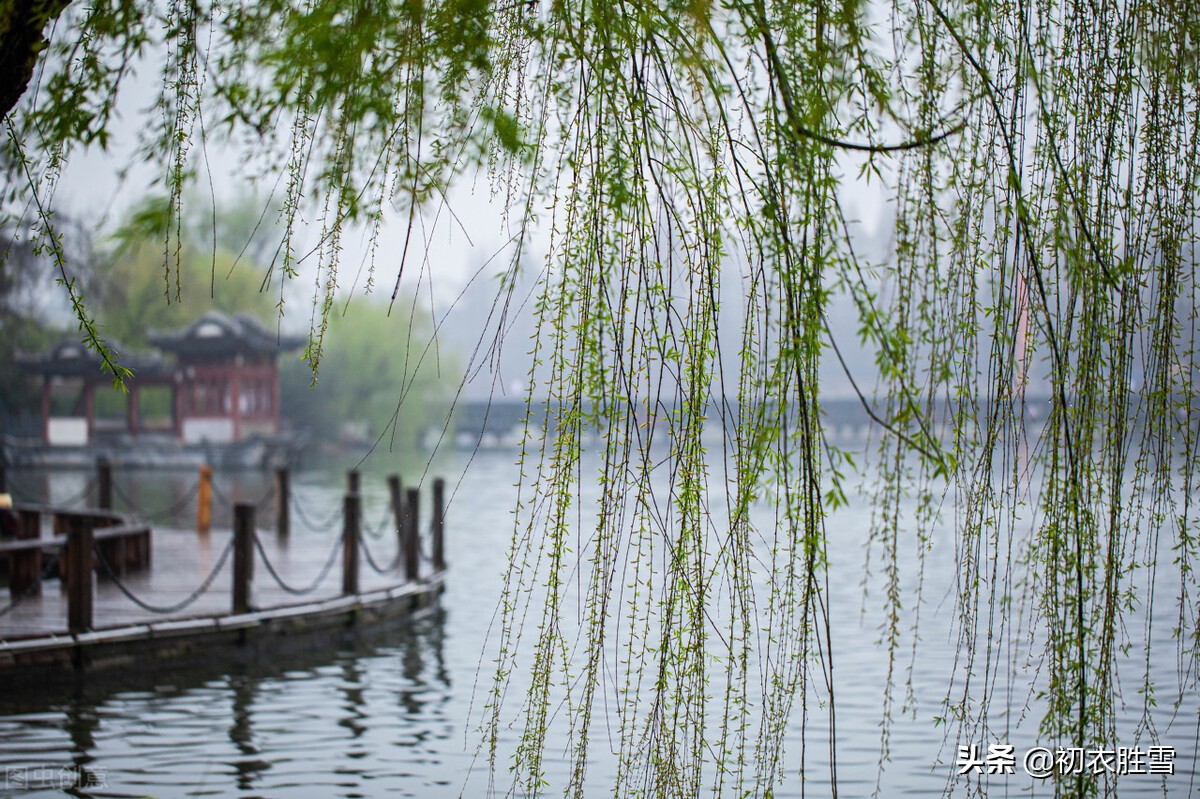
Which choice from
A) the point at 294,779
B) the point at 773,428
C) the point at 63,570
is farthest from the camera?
the point at 63,570

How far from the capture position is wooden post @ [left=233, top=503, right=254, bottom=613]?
7.47 meters

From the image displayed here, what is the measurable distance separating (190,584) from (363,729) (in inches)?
120

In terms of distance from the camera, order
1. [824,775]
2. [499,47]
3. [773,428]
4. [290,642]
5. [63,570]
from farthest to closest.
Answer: [290,642]
[63,570]
[824,775]
[499,47]
[773,428]

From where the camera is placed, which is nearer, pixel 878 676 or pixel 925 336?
pixel 925 336

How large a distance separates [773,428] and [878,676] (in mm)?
5893

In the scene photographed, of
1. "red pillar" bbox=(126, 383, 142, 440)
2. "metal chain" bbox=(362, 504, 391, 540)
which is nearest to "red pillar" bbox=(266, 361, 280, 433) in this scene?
"red pillar" bbox=(126, 383, 142, 440)

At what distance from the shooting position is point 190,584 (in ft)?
29.2

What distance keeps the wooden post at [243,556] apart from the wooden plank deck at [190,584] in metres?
0.13

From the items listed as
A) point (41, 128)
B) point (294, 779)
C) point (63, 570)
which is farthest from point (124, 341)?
point (41, 128)

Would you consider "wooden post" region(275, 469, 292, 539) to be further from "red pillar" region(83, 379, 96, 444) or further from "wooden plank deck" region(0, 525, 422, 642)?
"red pillar" region(83, 379, 96, 444)

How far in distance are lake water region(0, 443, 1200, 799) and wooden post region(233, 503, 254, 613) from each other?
40cm

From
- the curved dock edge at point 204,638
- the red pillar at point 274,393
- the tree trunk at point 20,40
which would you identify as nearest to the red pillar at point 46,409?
the red pillar at point 274,393

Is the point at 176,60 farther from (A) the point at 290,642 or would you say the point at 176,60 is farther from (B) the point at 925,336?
(A) the point at 290,642

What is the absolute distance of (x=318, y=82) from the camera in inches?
87.0
